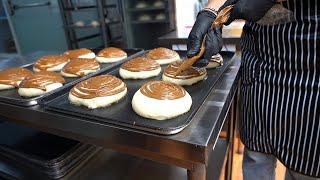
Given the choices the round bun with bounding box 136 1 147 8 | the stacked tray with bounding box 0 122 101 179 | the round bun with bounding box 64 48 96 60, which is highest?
the round bun with bounding box 136 1 147 8

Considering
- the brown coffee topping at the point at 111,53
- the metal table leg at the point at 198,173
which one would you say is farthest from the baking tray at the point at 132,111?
the brown coffee topping at the point at 111,53

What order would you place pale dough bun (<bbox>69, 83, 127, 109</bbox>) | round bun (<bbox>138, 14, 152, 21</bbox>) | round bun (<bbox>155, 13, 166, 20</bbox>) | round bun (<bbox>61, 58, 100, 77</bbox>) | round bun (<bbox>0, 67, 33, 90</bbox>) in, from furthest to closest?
round bun (<bbox>138, 14, 152, 21</bbox>) < round bun (<bbox>155, 13, 166, 20</bbox>) < round bun (<bbox>61, 58, 100, 77</bbox>) < round bun (<bbox>0, 67, 33, 90</bbox>) < pale dough bun (<bbox>69, 83, 127, 109</bbox>)

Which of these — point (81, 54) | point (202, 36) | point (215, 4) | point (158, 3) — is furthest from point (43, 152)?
point (158, 3)

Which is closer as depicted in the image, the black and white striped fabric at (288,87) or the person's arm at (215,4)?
the black and white striped fabric at (288,87)

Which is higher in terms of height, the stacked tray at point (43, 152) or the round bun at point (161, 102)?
the round bun at point (161, 102)

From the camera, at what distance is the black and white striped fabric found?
2.78 feet

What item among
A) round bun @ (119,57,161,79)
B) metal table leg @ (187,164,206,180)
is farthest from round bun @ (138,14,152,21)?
metal table leg @ (187,164,206,180)

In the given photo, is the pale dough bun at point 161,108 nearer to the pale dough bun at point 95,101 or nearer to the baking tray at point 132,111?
the baking tray at point 132,111

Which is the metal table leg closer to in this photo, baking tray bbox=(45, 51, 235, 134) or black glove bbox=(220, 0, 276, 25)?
baking tray bbox=(45, 51, 235, 134)

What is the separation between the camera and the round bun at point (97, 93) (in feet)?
3.11

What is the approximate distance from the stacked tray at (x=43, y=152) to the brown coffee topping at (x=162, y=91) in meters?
0.56

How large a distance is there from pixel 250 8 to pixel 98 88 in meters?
0.64

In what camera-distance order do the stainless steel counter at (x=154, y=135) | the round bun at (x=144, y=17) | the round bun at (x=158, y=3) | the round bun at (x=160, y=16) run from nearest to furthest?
1. the stainless steel counter at (x=154, y=135)
2. the round bun at (x=158, y=3)
3. the round bun at (x=160, y=16)
4. the round bun at (x=144, y=17)

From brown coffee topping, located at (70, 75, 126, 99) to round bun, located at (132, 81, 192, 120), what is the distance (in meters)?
0.14
